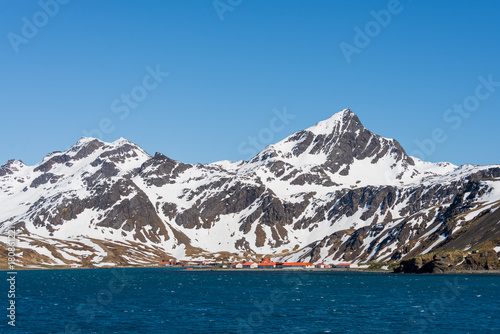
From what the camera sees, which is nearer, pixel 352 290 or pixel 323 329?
pixel 323 329

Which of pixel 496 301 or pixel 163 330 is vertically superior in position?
pixel 163 330

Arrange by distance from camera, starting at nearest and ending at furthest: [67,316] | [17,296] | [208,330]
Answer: [208,330], [67,316], [17,296]

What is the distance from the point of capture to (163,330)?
78812 mm

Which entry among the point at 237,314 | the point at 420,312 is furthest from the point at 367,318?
the point at 237,314

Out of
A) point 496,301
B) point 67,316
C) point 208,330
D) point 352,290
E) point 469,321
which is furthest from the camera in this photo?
point 352,290

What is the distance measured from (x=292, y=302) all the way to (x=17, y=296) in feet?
210

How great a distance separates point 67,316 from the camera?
9338 cm

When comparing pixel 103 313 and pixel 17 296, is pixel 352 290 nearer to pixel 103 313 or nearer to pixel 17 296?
pixel 103 313

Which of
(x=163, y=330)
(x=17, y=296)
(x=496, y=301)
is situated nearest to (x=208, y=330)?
(x=163, y=330)

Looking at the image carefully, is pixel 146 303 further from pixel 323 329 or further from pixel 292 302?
pixel 323 329

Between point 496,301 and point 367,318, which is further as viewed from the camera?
point 496,301

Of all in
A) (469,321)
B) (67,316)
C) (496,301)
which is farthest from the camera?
(496,301)

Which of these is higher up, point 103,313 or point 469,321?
point 103,313

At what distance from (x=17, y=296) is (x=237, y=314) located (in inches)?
2483
